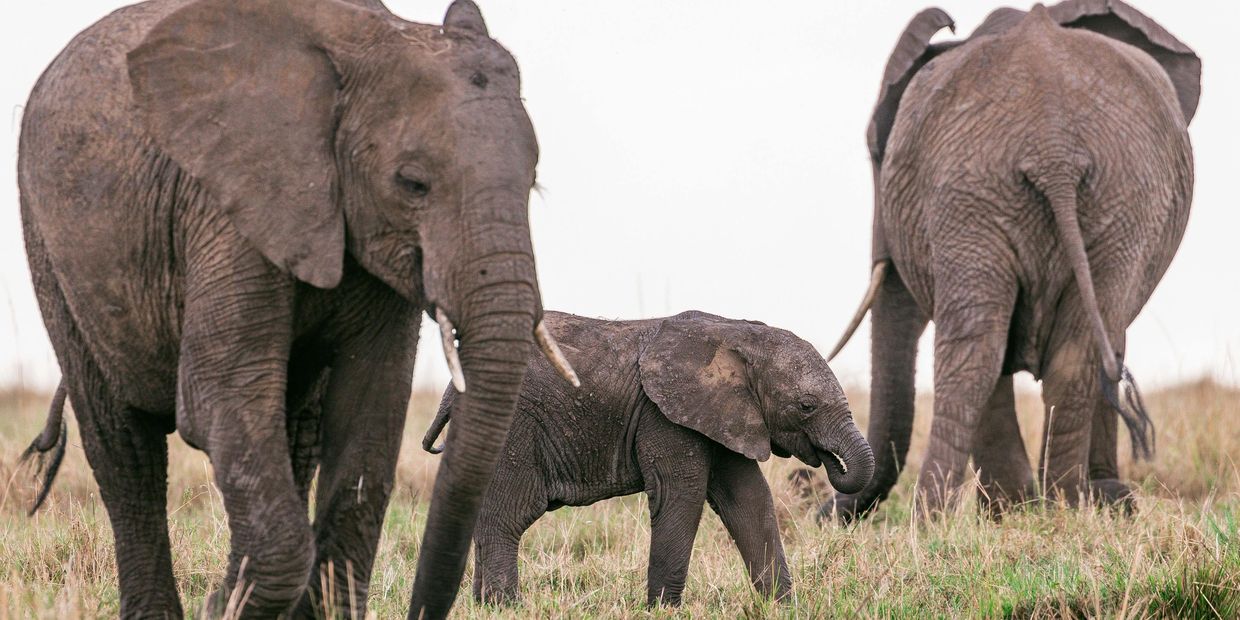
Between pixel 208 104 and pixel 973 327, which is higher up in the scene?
pixel 208 104

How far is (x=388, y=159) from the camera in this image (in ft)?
14.5

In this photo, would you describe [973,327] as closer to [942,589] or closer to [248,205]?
[942,589]

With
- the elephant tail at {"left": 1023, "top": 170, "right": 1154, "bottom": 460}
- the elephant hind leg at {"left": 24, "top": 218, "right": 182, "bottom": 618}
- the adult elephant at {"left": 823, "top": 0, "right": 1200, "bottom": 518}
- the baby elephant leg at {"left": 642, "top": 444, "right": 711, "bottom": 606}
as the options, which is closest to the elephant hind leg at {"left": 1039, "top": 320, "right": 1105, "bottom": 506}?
the adult elephant at {"left": 823, "top": 0, "right": 1200, "bottom": 518}

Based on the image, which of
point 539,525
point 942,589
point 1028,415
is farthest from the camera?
point 1028,415

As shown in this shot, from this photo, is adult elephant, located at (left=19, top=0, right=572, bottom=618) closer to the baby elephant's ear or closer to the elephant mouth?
the baby elephant's ear

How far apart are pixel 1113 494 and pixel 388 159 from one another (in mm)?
5420

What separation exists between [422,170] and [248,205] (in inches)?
18.2

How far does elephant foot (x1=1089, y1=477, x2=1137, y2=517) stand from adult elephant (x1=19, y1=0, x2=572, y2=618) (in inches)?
182

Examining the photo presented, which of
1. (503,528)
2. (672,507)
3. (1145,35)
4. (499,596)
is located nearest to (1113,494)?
(1145,35)

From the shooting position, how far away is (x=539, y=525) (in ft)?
27.1

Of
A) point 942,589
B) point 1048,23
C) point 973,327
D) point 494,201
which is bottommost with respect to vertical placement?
point 942,589

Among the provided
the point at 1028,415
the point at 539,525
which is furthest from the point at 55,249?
the point at 1028,415

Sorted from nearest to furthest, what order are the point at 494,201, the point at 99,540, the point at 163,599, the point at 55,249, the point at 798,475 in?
the point at 494,201, the point at 55,249, the point at 163,599, the point at 99,540, the point at 798,475

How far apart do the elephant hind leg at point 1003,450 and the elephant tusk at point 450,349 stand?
487 centimetres
